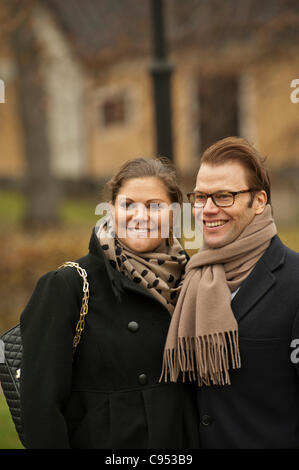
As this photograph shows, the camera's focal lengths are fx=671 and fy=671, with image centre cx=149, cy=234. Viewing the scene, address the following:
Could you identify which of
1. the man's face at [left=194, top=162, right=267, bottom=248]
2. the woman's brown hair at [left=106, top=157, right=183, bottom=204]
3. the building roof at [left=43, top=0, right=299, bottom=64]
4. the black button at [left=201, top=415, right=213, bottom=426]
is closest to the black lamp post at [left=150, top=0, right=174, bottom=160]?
the building roof at [left=43, top=0, right=299, bottom=64]

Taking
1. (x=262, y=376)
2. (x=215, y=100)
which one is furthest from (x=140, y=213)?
(x=215, y=100)

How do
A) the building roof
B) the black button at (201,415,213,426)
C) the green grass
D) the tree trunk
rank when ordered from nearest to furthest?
the black button at (201,415,213,426) → the green grass → the building roof → the tree trunk

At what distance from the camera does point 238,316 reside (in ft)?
9.14

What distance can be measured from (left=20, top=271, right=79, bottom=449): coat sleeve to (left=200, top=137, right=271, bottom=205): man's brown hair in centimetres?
82

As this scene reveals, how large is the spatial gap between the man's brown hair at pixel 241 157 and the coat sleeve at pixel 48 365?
2.69 feet

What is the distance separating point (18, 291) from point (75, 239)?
40.5 inches

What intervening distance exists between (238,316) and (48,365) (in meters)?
0.80

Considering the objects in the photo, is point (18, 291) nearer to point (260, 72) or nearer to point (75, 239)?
point (75, 239)

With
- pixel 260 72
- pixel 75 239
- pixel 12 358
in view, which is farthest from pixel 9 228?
pixel 12 358

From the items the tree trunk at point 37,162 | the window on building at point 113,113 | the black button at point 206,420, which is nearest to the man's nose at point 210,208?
the black button at point 206,420

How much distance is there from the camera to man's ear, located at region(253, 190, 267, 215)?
2.87 meters

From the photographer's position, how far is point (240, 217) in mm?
2854

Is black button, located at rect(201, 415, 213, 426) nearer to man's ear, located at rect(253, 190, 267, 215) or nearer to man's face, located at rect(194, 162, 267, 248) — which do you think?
man's face, located at rect(194, 162, 267, 248)

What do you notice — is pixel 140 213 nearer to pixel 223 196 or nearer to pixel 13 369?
pixel 223 196
